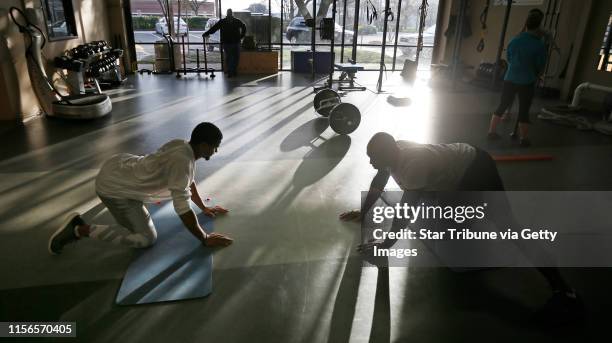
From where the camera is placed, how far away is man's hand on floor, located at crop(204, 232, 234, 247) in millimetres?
2461

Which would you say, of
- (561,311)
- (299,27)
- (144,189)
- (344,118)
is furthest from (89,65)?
(299,27)

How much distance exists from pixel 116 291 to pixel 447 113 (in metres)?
5.66

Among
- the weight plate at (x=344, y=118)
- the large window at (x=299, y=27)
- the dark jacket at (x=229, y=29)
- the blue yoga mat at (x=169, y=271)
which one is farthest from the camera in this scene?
the large window at (x=299, y=27)

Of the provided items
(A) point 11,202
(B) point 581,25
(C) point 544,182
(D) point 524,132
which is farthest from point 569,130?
(A) point 11,202

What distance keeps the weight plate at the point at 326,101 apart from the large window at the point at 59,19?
13.9 feet

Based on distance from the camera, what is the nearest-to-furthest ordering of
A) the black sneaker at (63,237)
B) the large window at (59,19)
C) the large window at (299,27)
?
the black sneaker at (63,237) < the large window at (59,19) < the large window at (299,27)

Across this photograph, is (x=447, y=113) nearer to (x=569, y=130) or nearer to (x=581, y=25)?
(x=569, y=130)

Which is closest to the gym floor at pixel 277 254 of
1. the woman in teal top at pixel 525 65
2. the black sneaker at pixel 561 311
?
the black sneaker at pixel 561 311

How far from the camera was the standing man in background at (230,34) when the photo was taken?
888cm

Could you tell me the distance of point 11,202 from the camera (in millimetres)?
3113

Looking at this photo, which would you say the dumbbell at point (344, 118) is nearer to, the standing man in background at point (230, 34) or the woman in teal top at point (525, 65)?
the woman in teal top at point (525, 65)

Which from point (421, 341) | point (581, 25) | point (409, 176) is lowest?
point (421, 341)

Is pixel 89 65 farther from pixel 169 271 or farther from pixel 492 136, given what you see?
pixel 492 136

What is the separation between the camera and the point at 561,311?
2.00 metres
